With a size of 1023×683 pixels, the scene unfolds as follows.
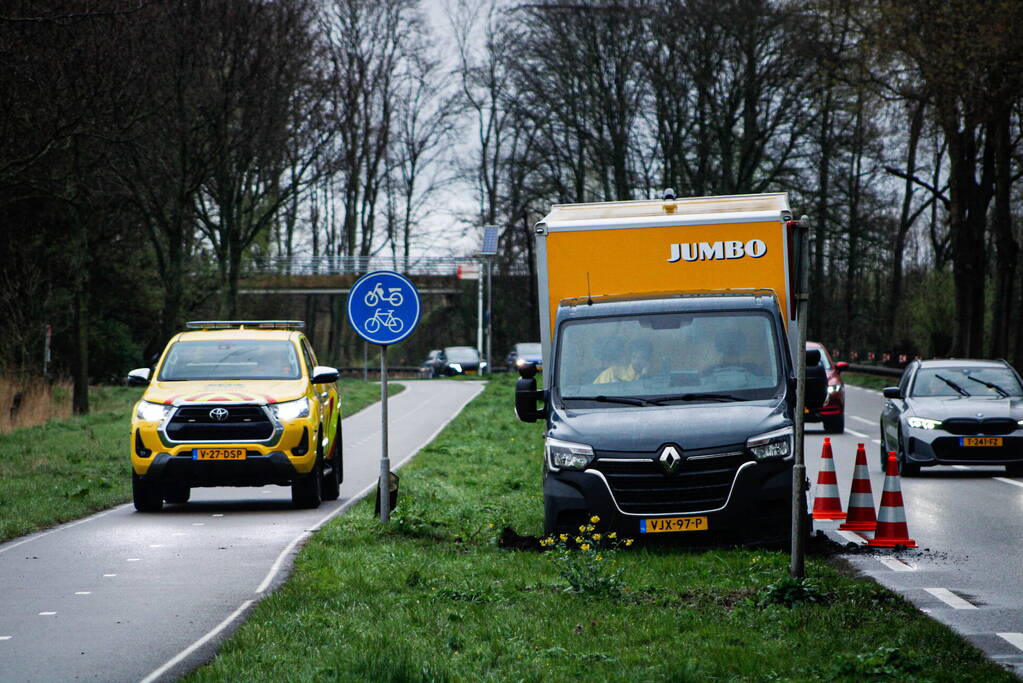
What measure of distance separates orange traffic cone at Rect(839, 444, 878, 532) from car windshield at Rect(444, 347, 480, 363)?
53.9 meters

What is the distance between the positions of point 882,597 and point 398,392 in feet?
139

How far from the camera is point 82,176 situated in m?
31.8

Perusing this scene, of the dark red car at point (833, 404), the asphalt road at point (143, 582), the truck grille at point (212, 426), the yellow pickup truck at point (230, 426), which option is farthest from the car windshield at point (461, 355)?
the truck grille at point (212, 426)

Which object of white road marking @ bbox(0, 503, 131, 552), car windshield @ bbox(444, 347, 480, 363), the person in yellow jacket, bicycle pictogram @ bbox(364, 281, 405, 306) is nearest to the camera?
the person in yellow jacket

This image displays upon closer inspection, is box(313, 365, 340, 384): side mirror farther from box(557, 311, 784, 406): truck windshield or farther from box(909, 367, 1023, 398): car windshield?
box(909, 367, 1023, 398): car windshield

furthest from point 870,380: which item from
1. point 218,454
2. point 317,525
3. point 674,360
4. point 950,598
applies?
point 950,598

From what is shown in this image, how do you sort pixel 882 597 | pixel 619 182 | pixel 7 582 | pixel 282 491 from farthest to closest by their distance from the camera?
1. pixel 619 182
2. pixel 282 491
3. pixel 7 582
4. pixel 882 597

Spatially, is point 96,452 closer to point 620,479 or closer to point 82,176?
point 82,176

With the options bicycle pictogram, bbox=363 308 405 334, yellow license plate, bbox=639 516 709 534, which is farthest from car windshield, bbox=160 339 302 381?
yellow license plate, bbox=639 516 709 534

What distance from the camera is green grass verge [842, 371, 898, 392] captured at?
50022 mm

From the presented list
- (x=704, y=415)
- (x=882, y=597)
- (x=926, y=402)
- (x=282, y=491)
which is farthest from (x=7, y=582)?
(x=926, y=402)

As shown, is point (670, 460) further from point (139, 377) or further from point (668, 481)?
point (139, 377)

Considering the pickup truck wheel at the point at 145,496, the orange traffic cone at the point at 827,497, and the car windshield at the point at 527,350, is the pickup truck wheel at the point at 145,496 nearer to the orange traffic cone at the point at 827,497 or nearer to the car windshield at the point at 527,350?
the orange traffic cone at the point at 827,497

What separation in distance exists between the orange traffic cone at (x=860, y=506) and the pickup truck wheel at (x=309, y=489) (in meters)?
5.87
